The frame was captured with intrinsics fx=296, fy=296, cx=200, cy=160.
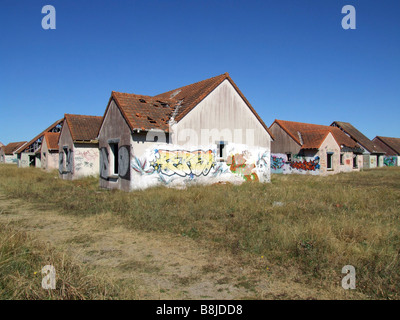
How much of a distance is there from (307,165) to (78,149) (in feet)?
63.7

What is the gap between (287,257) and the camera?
17.2 ft

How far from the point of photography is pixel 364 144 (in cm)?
3894

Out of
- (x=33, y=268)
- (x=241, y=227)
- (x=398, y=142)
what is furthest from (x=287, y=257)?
(x=398, y=142)

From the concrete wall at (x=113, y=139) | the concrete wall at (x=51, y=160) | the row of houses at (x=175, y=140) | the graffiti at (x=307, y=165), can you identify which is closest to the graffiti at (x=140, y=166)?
the row of houses at (x=175, y=140)

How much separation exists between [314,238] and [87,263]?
4259mm

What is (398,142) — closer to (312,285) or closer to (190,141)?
(190,141)

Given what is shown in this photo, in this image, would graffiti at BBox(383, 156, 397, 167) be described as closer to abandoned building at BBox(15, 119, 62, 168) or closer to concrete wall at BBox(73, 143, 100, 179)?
concrete wall at BBox(73, 143, 100, 179)

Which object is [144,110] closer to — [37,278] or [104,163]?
[104,163]

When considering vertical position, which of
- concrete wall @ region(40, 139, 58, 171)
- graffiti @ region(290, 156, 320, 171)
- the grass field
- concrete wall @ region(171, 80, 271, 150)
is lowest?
the grass field

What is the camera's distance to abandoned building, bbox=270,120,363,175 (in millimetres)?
26531

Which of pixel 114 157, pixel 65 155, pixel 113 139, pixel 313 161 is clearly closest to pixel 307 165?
pixel 313 161

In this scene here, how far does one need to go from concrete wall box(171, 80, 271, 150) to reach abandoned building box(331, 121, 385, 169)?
26.4m

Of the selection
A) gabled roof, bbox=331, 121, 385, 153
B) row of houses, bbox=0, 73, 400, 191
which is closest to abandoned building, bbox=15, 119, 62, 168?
row of houses, bbox=0, 73, 400, 191

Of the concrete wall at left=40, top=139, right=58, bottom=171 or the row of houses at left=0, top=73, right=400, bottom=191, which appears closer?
the row of houses at left=0, top=73, right=400, bottom=191
